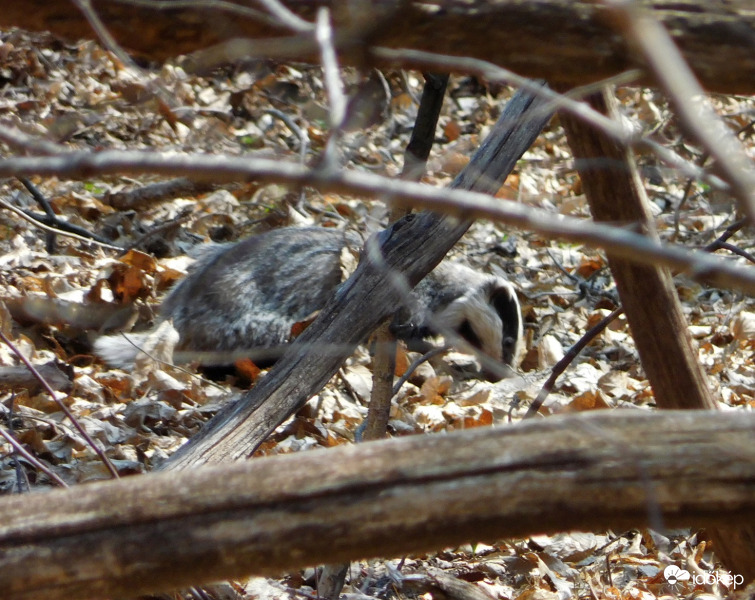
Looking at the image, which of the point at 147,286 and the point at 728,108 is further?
the point at 728,108

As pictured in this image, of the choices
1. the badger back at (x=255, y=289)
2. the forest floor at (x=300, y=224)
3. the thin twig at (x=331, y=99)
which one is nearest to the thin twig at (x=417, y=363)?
the forest floor at (x=300, y=224)

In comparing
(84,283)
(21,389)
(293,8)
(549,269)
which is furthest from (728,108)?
(293,8)

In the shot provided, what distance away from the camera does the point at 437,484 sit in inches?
62.7

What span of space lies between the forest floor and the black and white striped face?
0.17 metres

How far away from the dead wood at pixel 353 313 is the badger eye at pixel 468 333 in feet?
12.2

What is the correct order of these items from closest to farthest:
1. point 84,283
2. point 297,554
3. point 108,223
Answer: point 297,554 < point 84,283 < point 108,223

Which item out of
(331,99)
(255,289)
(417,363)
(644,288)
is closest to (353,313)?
(417,363)

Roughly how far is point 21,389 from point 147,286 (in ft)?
5.87

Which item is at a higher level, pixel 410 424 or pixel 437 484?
pixel 410 424

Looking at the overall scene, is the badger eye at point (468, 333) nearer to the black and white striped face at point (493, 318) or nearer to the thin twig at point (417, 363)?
the black and white striped face at point (493, 318)

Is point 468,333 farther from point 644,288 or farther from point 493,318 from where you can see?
point 644,288

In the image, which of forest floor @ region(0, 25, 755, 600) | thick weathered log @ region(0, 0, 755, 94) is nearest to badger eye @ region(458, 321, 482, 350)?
forest floor @ region(0, 25, 755, 600)

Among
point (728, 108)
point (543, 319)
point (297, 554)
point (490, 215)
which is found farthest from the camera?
point (728, 108)

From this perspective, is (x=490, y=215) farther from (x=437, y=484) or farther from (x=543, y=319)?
(x=543, y=319)
